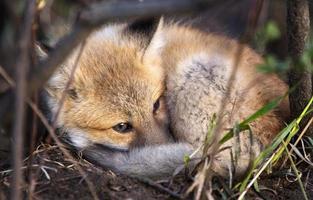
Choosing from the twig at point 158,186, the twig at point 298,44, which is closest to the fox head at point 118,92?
the twig at point 158,186

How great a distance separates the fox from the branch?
4.68 ft

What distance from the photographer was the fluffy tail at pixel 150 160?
3031 mm

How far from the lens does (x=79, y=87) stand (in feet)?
12.1

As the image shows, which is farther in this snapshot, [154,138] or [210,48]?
[210,48]

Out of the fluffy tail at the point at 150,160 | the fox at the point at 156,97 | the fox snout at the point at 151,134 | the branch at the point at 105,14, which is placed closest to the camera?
the branch at the point at 105,14

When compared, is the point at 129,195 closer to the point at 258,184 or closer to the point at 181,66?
the point at 258,184

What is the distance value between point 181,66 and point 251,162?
0.99 m

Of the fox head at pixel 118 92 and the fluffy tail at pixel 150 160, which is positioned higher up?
the fox head at pixel 118 92

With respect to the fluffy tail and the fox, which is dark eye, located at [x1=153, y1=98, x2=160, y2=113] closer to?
the fox

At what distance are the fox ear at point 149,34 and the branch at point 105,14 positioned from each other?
202 cm

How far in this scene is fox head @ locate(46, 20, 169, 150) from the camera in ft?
11.6

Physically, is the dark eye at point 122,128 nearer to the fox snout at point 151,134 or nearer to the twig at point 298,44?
the fox snout at point 151,134

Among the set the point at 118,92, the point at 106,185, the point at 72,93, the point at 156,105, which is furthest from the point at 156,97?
the point at 106,185

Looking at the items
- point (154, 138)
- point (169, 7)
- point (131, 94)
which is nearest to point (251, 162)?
point (154, 138)
